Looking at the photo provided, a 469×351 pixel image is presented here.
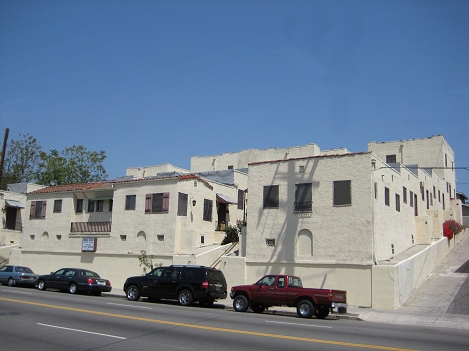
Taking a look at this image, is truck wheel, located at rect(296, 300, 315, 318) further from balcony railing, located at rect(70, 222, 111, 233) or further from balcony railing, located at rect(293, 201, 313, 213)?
balcony railing, located at rect(70, 222, 111, 233)

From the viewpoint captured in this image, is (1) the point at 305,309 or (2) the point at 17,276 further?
(2) the point at 17,276

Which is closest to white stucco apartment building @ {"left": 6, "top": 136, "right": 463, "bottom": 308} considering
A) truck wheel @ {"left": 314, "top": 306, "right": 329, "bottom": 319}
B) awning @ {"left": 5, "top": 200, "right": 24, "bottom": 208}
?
awning @ {"left": 5, "top": 200, "right": 24, "bottom": 208}

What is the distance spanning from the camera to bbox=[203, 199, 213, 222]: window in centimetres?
3425

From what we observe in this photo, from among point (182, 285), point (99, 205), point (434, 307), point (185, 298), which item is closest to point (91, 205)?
point (99, 205)

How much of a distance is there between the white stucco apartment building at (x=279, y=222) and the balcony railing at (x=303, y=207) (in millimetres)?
57

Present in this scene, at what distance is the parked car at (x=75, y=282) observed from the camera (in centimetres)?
2511

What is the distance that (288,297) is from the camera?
18891 mm

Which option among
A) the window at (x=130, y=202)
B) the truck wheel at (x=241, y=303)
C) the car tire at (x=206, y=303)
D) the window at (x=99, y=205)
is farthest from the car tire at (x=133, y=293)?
the window at (x=99, y=205)

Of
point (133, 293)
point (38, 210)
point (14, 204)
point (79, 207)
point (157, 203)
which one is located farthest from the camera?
point (14, 204)

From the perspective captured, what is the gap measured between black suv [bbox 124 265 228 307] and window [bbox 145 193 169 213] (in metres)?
9.36

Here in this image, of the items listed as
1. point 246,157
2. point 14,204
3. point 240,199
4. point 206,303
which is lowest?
point 206,303

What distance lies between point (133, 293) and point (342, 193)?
11.9 meters

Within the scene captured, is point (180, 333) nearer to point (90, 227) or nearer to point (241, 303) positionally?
point (241, 303)

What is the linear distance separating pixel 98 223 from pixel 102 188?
262 centimetres
